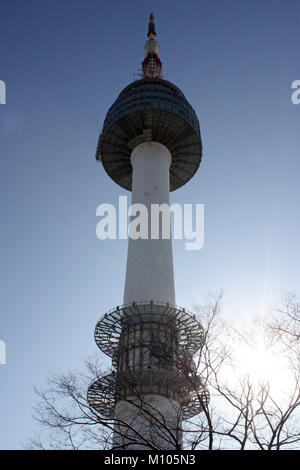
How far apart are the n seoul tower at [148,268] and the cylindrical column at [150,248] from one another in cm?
11

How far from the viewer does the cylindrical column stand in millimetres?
41969

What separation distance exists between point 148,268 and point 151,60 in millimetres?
35993

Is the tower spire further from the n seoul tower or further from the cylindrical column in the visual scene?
the cylindrical column

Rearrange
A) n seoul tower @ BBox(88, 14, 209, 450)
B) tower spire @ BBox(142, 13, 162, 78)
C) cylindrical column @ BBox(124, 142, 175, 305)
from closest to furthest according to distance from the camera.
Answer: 1. n seoul tower @ BBox(88, 14, 209, 450)
2. cylindrical column @ BBox(124, 142, 175, 305)
3. tower spire @ BBox(142, 13, 162, 78)

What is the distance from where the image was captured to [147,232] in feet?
153

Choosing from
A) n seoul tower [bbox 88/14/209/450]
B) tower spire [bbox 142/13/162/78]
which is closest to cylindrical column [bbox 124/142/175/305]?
n seoul tower [bbox 88/14/209/450]

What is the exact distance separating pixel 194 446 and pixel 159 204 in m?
33.3

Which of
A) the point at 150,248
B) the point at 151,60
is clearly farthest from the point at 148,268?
the point at 151,60

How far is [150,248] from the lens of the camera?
4494 centimetres

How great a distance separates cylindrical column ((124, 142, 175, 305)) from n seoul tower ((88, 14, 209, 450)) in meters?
0.11

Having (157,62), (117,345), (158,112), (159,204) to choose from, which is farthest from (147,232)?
(157,62)

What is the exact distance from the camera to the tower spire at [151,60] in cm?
6153
